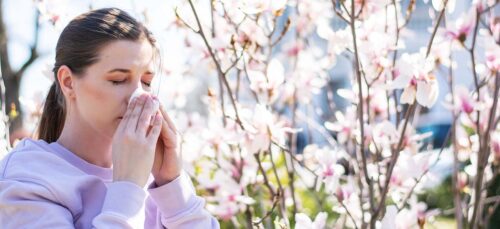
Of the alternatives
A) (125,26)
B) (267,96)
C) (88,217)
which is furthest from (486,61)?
(88,217)

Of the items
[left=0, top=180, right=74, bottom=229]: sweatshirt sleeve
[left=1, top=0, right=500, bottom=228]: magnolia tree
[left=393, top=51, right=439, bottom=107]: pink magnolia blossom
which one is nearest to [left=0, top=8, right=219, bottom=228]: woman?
[left=0, top=180, right=74, bottom=229]: sweatshirt sleeve

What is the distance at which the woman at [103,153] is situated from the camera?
4.43 feet

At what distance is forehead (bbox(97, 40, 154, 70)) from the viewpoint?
4.73ft

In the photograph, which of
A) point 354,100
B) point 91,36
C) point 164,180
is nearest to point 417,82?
point 354,100

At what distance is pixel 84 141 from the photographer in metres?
1.50

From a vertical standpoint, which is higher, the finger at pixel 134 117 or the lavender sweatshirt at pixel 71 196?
the finger at pixel 134 117

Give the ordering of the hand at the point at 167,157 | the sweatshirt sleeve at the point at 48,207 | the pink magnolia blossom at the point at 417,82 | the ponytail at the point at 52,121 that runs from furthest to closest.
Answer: the pink magnolia blossom at the point at 417,82 < the ponytail at the point at 52,121 < the hand at the point at 167,157 < the sweatshirt sleeve at the point at 48,207

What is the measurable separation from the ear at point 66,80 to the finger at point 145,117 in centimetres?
16

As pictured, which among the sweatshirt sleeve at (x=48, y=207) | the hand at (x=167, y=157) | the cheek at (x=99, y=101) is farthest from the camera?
the hand at (x=167, y=157)

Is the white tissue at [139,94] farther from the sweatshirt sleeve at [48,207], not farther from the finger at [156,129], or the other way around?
the sweatshirt sleeve at [48,207]

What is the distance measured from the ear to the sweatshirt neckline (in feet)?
0.30

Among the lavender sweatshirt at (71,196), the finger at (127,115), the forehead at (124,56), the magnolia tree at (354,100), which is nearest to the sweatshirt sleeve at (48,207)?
the lavender sweatshirt at (71,196)

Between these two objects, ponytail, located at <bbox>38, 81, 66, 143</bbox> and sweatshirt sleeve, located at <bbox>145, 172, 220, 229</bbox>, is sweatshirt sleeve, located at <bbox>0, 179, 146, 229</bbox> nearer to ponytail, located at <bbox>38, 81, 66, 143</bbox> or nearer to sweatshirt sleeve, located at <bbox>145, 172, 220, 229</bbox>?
sweatshirt sleeve, located at <bbox>145, 172, 220, 229</bbox>

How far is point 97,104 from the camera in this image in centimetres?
144
